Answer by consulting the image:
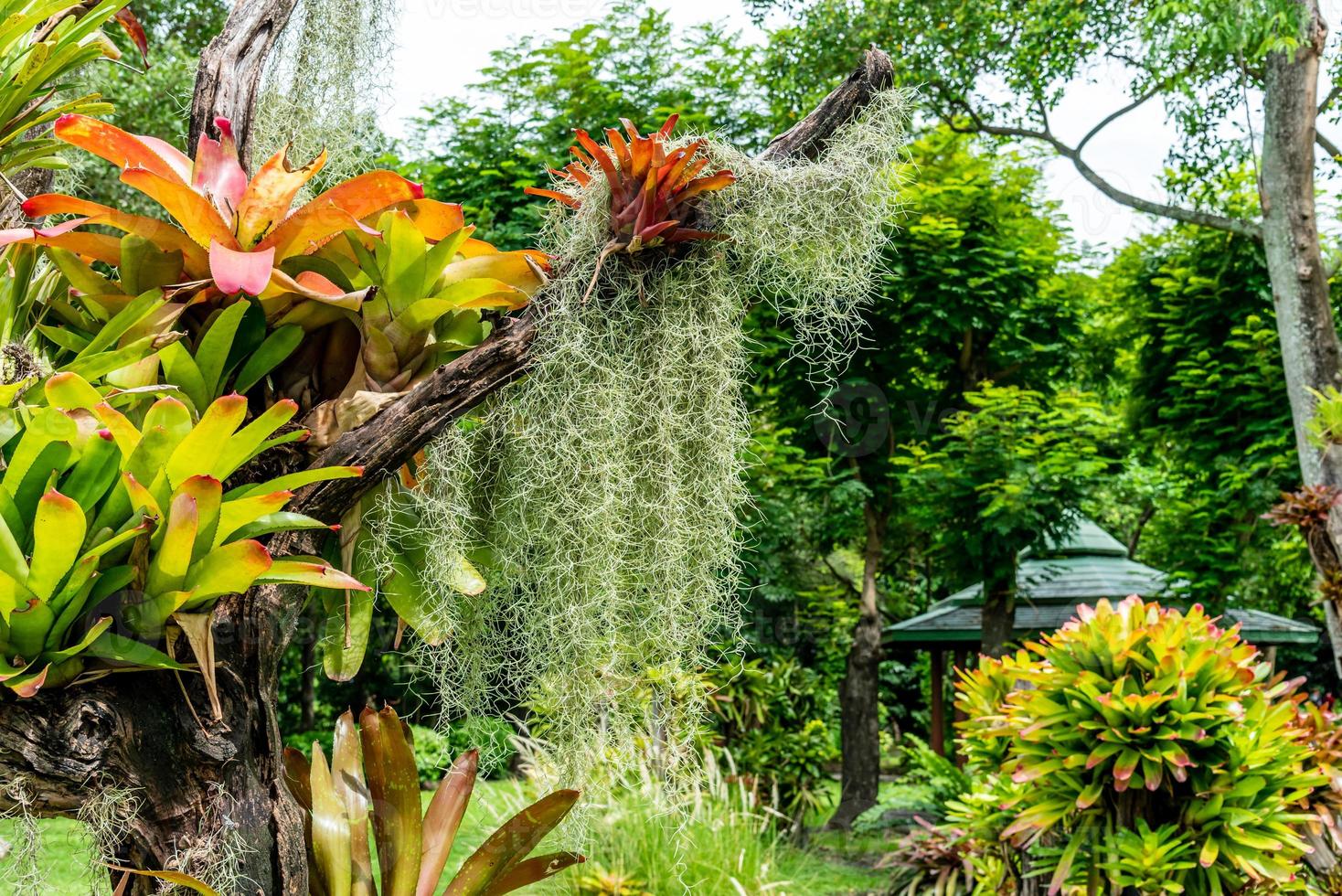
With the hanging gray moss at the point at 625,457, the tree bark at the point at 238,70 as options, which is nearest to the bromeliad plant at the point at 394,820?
the hanging gray moss at the point at 625,457

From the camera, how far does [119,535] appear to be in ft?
3.06

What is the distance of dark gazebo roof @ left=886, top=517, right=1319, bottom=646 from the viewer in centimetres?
641

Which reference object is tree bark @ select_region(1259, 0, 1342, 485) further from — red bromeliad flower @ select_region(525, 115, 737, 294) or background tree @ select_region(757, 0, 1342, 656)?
red bromeliad flower @ select_region(525, 115, 737, 294)

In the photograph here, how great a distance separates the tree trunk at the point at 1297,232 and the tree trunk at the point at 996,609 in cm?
168

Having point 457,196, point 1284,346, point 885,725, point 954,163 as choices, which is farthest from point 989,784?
point 885,725

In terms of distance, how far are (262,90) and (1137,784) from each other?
2.35m

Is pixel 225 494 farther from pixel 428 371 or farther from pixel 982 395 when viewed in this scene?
pixel 982 395

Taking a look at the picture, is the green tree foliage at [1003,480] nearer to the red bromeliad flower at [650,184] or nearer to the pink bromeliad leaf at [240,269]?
the red bromeliad flower at [650,184]

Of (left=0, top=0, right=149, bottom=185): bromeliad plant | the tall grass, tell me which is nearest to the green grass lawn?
the tall grass

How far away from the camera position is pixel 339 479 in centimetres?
115

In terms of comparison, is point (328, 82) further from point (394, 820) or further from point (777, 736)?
point (777, 736)

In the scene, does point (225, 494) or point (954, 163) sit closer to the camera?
point (225, 494)

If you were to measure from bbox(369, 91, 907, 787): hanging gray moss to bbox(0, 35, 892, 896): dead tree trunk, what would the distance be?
104 millimetres

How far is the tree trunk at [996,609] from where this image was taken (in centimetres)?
571
